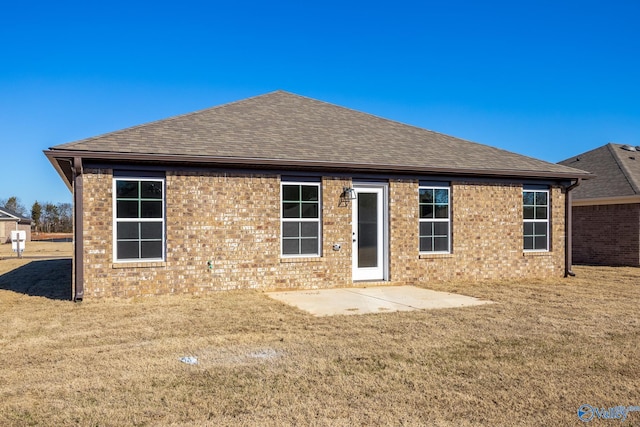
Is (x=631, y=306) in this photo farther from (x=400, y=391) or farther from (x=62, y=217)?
(x=62, y=217)

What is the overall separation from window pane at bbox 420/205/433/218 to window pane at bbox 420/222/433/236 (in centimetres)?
19

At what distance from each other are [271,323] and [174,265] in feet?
12.2

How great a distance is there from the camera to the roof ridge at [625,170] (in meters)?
17.8

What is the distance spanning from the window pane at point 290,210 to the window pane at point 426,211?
3148 mm

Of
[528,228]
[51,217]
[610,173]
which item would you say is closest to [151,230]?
[528,228]

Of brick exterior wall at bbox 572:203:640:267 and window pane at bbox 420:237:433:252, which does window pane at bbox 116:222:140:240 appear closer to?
window pane at bbox 420:237:433:252

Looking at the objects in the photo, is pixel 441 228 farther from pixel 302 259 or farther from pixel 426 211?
pixel 302 259

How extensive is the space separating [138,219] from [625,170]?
1744 cm

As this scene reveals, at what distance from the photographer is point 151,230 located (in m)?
10.7

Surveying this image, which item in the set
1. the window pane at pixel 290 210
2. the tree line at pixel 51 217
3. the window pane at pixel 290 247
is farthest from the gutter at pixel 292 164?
the tree line at pixel 51 217

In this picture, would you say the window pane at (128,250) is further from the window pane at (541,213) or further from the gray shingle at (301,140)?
the window pane at (541,213)

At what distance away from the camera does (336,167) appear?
1165 centimetres

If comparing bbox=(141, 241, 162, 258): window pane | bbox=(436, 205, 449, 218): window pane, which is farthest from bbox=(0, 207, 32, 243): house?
bbox=(436, 205, 449, 218): window pane

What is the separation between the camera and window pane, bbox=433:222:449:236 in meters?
13.0
